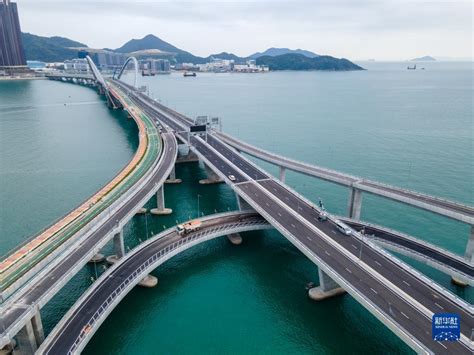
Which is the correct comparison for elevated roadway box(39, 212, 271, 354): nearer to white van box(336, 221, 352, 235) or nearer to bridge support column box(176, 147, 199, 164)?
white van box(336, 221, 352, 235)

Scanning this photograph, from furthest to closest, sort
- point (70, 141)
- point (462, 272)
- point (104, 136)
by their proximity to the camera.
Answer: point (104, 136), point (70, 141), point (462, 272)

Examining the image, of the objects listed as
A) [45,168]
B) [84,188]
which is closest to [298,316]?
[84,188]

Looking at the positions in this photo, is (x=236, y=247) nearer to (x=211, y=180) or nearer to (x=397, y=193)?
(x=397, y=193)

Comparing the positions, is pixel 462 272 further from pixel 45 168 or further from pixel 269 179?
pixel 45 168

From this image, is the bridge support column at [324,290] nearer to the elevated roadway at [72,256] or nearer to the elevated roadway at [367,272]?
the elevated roadway at [367,272]

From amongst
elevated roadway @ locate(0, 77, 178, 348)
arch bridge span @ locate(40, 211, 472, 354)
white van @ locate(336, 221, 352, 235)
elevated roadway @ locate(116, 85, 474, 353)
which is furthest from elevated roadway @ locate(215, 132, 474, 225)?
elevated roadway @ locate(0, 77, 178, 348)

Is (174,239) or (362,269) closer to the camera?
(362,269)
